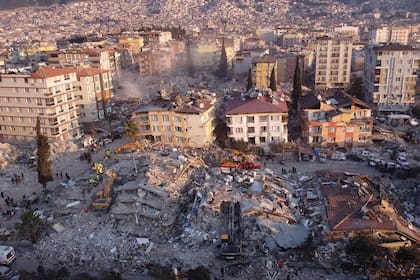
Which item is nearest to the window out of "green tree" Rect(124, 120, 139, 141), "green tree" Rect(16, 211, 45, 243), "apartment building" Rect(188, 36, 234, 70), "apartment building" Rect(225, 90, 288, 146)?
"apartment building" Rect(225, 90, 288, 146)

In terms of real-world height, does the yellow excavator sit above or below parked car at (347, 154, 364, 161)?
above

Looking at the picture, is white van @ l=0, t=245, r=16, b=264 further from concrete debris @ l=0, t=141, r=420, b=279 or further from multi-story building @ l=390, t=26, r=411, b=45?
multi-story building @ l=390, t=26, r=411, b=45

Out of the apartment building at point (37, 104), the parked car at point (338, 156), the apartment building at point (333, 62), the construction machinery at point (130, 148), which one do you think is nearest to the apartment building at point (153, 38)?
the apartment building at point (333, 62)

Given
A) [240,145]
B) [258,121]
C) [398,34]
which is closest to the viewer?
[240,145]

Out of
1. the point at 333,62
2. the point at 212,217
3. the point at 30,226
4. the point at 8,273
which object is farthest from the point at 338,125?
the point at 8,273

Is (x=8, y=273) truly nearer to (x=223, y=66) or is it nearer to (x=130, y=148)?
(x=130, y=148)

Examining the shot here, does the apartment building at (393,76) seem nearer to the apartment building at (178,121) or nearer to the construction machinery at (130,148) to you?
the apartment building at (178,121)

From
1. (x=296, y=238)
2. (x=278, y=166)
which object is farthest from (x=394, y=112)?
(x=296, y=238)
